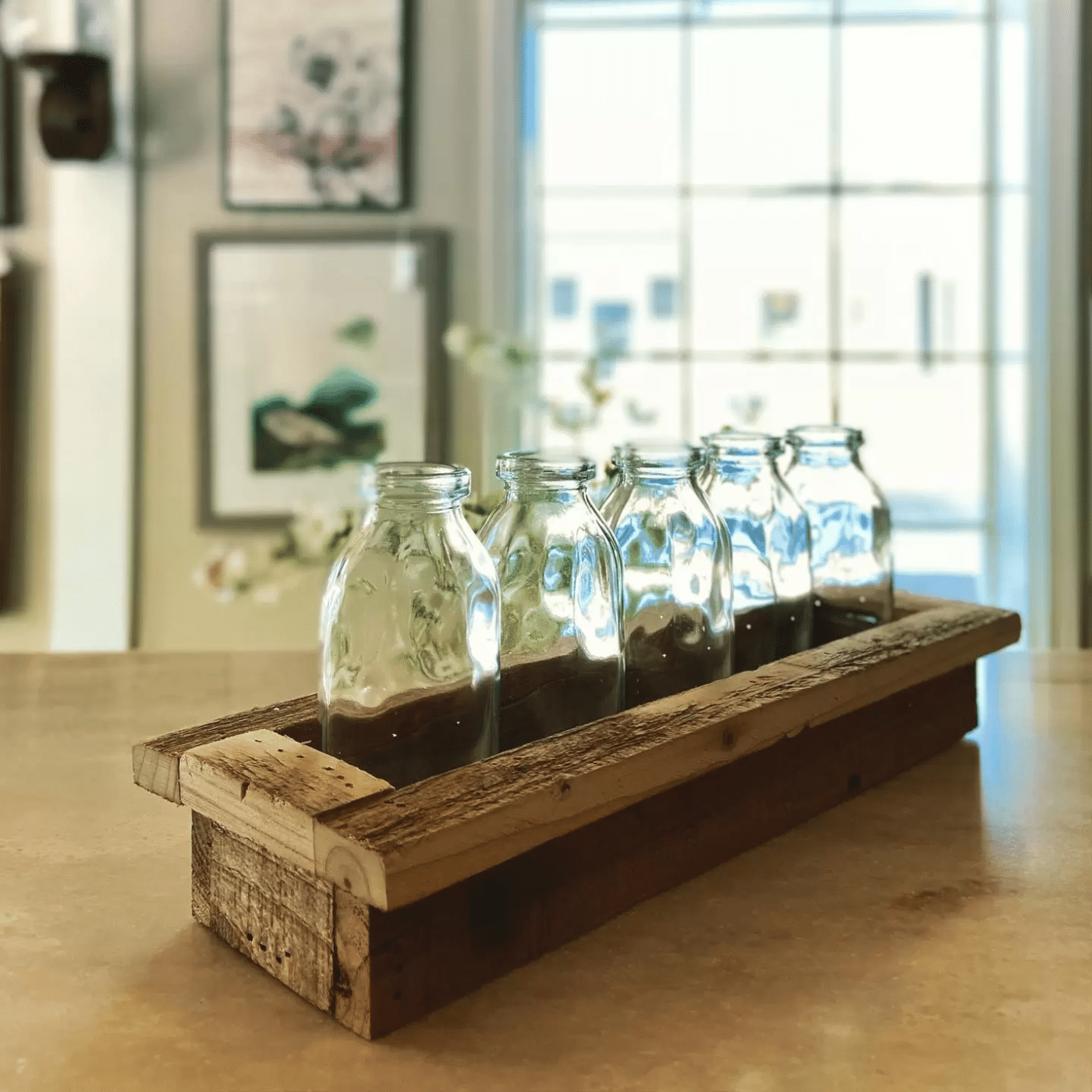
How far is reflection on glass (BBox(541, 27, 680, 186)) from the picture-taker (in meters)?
2.88

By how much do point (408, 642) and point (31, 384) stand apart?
2.48 metres

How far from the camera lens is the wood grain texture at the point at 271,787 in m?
0.55

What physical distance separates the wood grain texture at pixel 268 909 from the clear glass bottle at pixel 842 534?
0.47 m

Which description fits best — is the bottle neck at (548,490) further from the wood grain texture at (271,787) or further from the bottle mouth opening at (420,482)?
the wood grain texture at (271,787)

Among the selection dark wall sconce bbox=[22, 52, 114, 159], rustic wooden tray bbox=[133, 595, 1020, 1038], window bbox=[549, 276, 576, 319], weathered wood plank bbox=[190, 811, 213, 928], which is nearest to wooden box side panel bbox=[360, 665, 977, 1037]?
rustic wooden tray bbox=[133, 595, 1020, 1038]

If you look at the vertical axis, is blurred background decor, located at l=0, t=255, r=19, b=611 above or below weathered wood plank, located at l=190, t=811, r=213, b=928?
above

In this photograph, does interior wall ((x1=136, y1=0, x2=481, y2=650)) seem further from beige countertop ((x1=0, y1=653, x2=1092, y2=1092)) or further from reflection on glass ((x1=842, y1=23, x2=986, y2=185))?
beige countertop ((x1=0, y1=653, x2=1092, y2=1092))

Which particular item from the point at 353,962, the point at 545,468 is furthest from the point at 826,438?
the point at 353,962

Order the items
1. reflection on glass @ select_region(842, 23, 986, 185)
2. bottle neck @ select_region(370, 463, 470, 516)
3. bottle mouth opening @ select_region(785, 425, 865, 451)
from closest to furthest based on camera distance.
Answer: bottle neck @ select_region(370, 463, 470, 516) < bottle mouth opening @ select_region(785, 425, 865, 451) < reflection on glass @ select_region(842, 23, 986, 185)

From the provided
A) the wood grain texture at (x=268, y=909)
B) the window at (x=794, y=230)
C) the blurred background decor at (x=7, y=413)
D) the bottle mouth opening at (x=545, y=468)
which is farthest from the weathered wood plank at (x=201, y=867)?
the blurred background decor at (x=7, y=413)

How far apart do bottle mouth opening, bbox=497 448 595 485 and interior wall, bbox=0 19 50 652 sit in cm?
241

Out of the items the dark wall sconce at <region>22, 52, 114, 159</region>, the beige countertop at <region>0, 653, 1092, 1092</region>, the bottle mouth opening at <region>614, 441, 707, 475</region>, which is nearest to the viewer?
the beige countertop at <region>0, 653, 1092, 1092</region>

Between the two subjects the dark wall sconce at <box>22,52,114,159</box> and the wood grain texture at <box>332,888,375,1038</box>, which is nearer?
the wood grain texture at <box>332,888,375,1038</box>

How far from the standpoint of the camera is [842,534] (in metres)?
0.94
